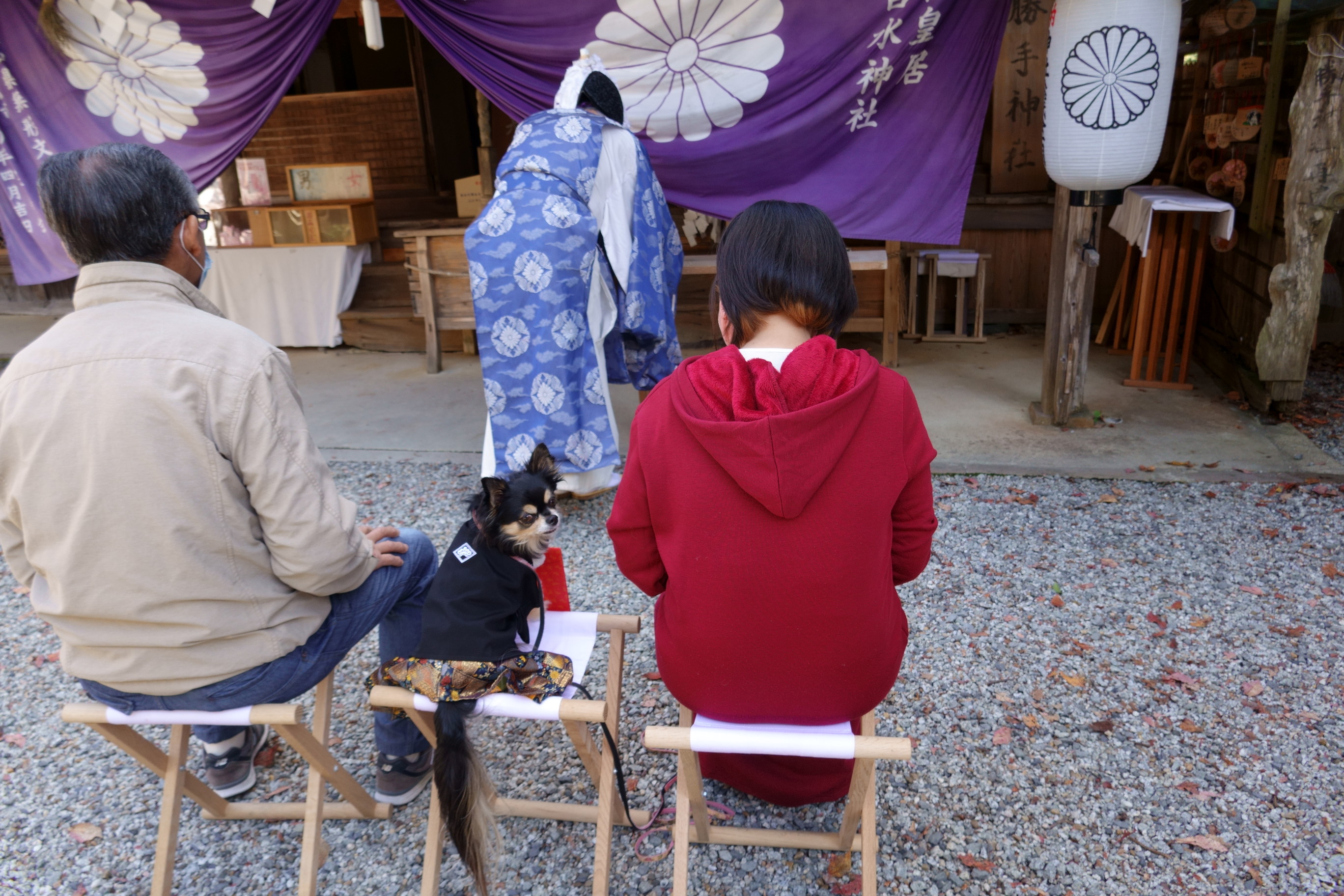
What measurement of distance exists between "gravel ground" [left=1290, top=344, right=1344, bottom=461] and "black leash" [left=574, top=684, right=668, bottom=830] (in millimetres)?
4032

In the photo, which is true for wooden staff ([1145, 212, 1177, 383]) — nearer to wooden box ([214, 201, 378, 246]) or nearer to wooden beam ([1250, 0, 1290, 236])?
wooden beam ([1250, 0, 1290, 236])

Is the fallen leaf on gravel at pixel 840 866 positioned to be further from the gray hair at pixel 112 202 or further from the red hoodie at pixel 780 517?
the gray hair at pixel 112 202

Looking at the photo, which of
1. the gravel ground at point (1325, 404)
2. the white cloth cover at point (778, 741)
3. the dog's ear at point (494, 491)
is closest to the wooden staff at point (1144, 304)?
the gravel ground at point (1325, 404)

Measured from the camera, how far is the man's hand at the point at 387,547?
2.27 meters

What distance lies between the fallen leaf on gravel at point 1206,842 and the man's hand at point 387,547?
2.19m

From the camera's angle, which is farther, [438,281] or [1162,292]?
[438,281]

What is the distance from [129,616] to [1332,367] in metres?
6.96

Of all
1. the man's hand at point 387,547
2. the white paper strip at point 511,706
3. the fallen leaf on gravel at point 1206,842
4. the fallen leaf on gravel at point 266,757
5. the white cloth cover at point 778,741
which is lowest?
the fallen leaf on gravel at point 266,757

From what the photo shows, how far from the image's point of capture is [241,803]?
98.7 inches

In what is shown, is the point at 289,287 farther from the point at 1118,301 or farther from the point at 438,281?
the point at 1118,301

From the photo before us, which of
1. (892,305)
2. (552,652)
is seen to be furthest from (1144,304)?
(552,652)

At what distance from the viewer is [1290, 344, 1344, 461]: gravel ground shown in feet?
15.2

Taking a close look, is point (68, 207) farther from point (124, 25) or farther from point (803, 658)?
point (124, 25)

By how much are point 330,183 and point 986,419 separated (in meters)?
5.58
